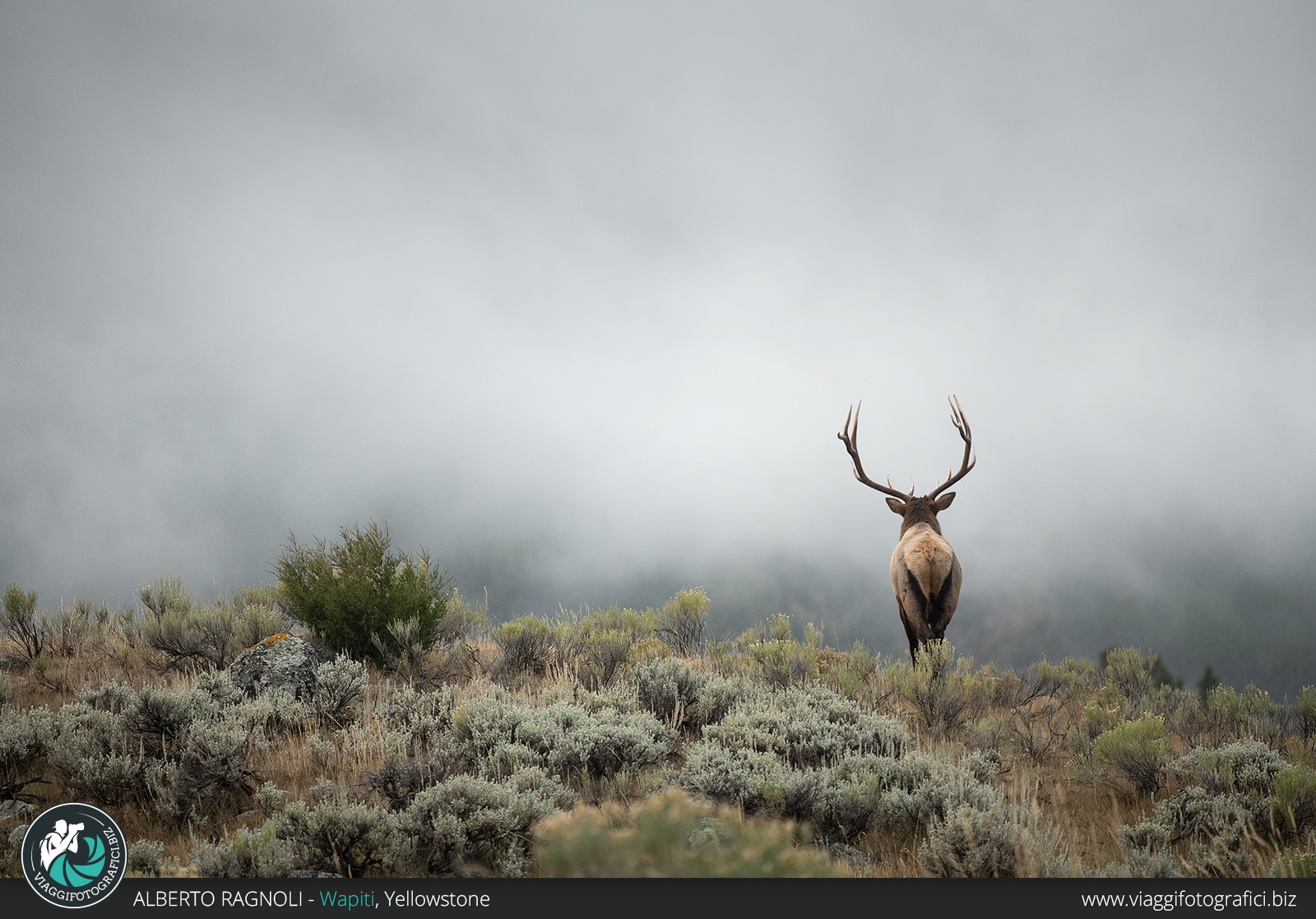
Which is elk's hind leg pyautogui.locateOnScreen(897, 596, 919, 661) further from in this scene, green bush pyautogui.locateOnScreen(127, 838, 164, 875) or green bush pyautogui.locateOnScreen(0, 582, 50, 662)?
green bush pyautogui.locateOnScreen(0, 582, 50, 662)

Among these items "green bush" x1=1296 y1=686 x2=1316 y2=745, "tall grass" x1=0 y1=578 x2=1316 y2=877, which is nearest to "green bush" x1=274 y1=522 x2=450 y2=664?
"tall grass" x1=0 y1=578 x2=1316 y2=877

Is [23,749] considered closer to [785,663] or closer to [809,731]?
[809,731]

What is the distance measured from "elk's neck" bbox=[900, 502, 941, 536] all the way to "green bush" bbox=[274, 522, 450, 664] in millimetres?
6744

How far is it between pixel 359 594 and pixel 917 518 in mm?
7761

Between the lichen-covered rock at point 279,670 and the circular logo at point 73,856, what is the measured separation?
2762 mm

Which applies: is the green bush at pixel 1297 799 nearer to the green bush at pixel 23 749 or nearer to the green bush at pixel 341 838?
the green bush at pixel 341 838

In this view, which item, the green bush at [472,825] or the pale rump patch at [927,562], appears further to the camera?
the pale rump patch at [927,562]

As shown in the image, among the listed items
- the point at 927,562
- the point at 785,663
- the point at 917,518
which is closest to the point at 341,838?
the point at 785,663

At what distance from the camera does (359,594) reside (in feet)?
25.4

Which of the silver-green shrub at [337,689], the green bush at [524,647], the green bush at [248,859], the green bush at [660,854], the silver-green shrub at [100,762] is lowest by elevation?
the green bush at [248,859]

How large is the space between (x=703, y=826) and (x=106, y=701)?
19.3 feet

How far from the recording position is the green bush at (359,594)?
25.5 feet

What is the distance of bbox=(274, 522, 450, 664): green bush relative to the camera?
7777mm

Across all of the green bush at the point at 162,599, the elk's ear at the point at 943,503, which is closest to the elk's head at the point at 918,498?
the elk's ear at the point at 943,503
